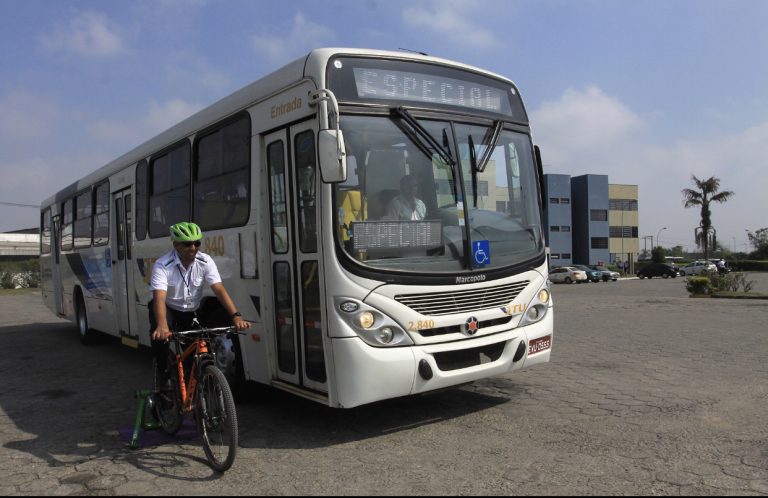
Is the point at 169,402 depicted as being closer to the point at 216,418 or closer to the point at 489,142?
the point at 216,418

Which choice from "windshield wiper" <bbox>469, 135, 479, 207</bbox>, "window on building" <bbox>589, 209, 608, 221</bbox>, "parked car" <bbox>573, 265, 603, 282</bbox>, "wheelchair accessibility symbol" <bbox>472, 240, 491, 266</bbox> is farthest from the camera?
"window on building" <bbox>589, 209, 608, 221</bbox>

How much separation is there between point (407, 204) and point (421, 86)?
114cm

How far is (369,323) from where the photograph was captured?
5094 mm

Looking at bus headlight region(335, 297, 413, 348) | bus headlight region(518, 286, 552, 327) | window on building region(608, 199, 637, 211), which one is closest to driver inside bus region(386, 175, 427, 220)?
bus headlight region(335, 297, 413, 348)

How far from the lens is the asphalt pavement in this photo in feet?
14.2

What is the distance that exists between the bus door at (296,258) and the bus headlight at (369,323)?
233 millimetres

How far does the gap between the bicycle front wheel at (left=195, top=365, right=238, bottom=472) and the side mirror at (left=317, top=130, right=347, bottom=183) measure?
1.68 metres

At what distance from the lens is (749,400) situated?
635cm

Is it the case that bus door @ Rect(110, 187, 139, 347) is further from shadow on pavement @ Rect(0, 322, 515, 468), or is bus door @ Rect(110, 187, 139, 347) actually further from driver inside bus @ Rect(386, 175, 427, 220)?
driver inside bus @ Rect(386, 175, 427, 220)

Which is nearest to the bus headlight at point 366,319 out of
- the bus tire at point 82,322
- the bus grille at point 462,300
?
the bus grille at point 462,300

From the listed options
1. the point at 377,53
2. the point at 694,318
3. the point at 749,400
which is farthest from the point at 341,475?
the point at 694,318

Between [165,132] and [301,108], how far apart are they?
11.8 ft

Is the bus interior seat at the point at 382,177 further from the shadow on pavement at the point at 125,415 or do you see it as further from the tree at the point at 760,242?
the tree at the point at 760,242

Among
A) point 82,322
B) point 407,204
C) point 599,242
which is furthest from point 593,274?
point 407,204
